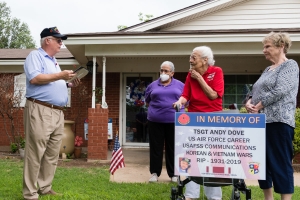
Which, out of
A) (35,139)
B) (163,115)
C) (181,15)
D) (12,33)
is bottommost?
(35,139)

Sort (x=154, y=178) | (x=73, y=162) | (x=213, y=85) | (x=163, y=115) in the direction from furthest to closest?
(x=73, y=162)
(x=154, y=178)
(x=163, y=115)
(x=213, y=85)

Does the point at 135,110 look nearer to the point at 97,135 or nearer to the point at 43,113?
the point at 97,135

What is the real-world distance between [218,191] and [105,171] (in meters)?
2.76

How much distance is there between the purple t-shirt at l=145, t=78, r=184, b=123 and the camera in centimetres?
478

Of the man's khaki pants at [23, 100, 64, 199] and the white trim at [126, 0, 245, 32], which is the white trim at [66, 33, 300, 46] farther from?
the man's khaki pants at [23, 100, 64, 199]

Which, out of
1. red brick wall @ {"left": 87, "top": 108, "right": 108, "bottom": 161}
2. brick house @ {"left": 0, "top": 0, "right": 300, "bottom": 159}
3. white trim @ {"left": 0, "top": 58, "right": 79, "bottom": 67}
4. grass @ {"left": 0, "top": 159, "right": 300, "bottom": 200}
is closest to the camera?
grass @ {"left": 0, "top": 159, "right": 300, "bottom": 200}

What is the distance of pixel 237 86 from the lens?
9.12 m

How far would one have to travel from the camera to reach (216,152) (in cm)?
290

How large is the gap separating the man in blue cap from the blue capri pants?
2.18 m

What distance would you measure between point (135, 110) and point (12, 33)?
140 ft

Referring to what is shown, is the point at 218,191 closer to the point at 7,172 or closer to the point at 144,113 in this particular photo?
the point at 7,172

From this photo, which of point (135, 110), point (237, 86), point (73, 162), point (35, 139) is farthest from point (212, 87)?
point (135, 110)

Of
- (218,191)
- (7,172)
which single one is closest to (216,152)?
(218,191)

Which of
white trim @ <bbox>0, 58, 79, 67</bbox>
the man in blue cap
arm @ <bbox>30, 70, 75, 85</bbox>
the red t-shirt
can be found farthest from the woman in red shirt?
white trim @ <bbox>0, 58, 79, 67</bbox>
